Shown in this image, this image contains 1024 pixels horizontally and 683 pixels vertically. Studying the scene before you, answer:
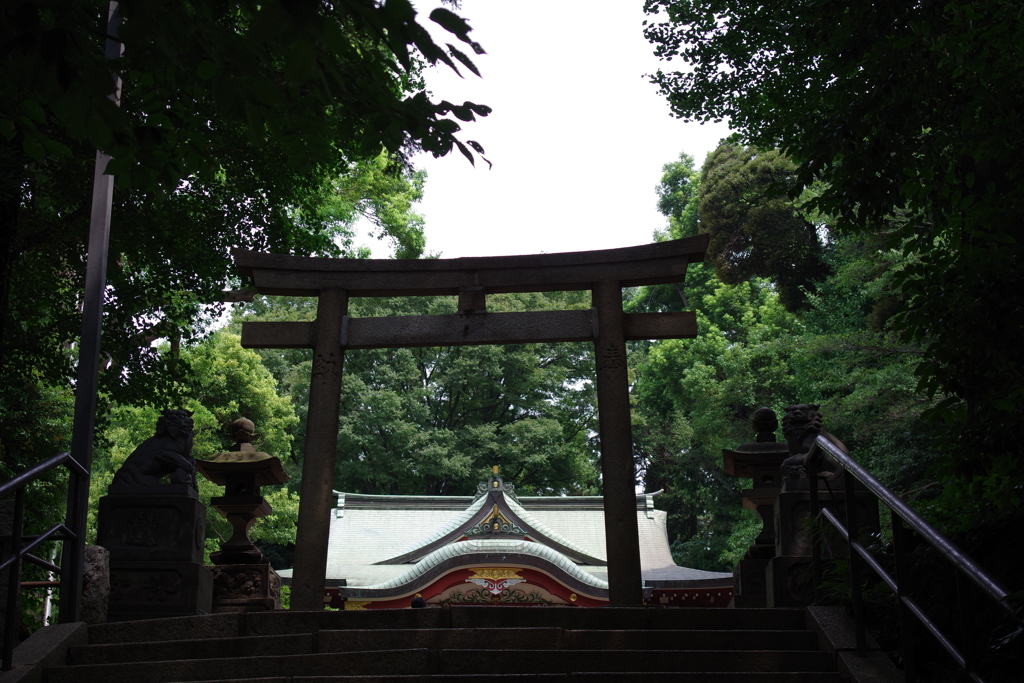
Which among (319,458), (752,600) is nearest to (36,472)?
(319,458)

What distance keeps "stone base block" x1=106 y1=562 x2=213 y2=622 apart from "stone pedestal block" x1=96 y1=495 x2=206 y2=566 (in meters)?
0.05

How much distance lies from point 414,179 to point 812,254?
36.4ft

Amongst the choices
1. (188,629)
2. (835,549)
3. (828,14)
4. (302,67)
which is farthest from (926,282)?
(188,629)

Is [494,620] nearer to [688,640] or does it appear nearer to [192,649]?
[688,640]

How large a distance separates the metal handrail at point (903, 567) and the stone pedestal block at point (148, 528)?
12.7 ft

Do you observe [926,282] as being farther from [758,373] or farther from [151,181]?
[758,373]

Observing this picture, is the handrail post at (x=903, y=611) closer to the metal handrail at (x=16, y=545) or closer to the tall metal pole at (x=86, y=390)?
the metal handrail at (x=16, y=545)

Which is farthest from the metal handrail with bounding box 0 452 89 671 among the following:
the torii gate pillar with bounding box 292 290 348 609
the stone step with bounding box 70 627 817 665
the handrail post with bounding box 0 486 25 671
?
the torii gate pillar with bounding box 292 290 348 609

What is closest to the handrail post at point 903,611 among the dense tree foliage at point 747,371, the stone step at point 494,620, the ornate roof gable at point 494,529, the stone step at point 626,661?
the stone step at point 626,661

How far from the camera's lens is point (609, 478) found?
7.42 meters

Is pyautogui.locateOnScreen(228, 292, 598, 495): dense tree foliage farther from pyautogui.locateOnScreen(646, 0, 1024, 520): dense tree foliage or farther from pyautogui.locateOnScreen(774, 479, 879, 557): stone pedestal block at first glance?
pyautogui.locateOnScreen(774, 479, 879, 557): stone pedestal block

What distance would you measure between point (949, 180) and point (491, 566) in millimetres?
11187

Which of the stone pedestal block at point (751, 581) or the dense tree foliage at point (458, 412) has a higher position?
the dense tree foliage at point (458, 412)

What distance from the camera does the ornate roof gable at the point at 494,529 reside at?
50.4ft
